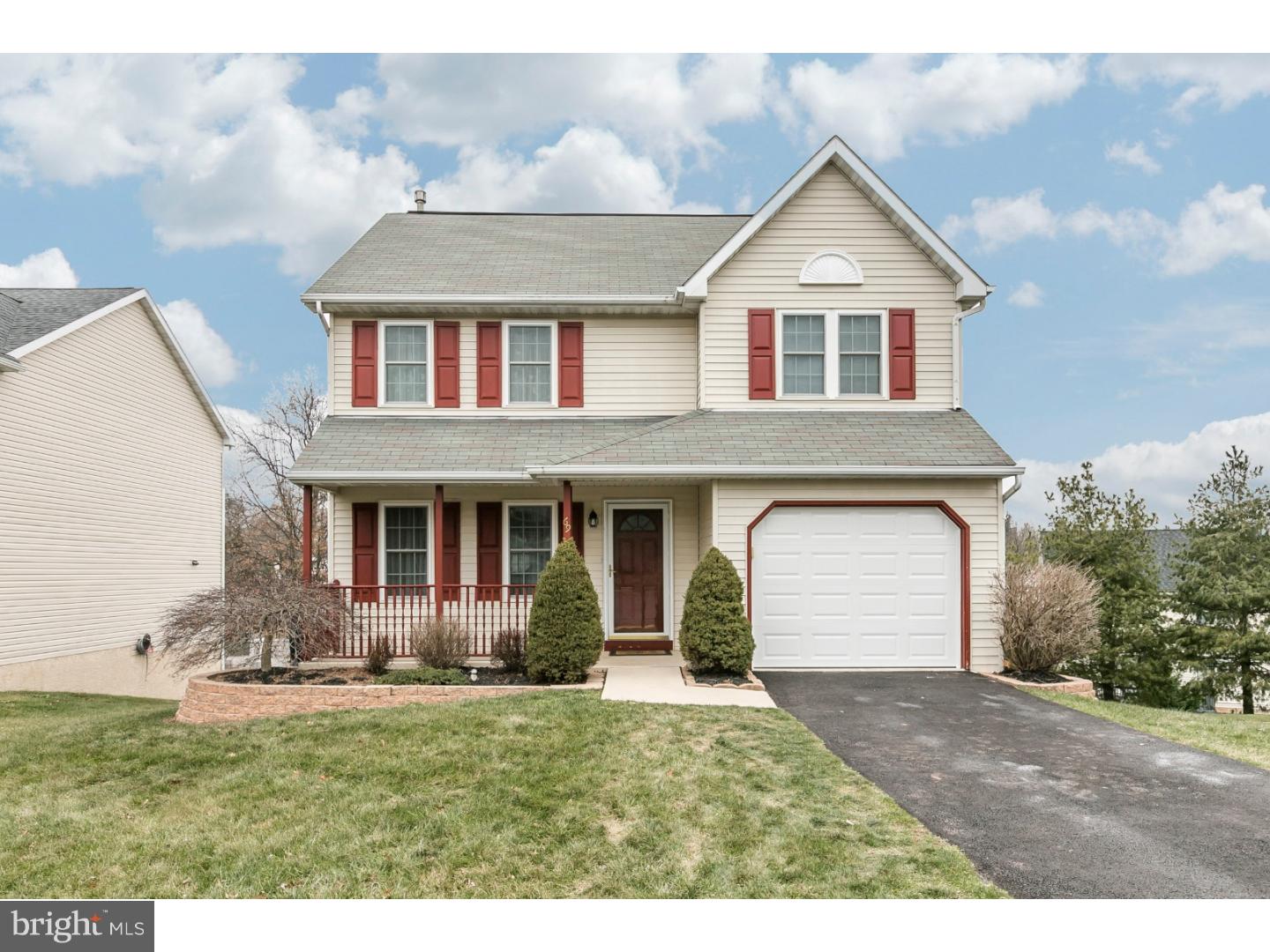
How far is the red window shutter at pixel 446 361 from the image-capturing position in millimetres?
13547

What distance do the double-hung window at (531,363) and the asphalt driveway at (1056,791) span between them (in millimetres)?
6694

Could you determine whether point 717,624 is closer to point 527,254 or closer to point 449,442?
point 449,442

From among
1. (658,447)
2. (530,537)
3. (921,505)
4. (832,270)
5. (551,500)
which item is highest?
(832,270)

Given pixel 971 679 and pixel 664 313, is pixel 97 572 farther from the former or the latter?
pixel 971 679

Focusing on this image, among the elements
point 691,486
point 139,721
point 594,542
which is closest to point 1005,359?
point 691,486

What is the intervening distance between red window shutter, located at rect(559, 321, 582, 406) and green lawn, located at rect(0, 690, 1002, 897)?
20.8ft

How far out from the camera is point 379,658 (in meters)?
10.6

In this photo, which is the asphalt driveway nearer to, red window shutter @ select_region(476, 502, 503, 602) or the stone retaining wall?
the stone retaining wall

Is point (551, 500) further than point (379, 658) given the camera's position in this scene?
Yes

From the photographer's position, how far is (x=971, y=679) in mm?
10781

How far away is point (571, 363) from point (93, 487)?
1059 centimetres

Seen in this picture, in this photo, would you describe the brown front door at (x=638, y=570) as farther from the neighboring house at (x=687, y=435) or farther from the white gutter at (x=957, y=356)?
the white gutter at (x=957, y=356)

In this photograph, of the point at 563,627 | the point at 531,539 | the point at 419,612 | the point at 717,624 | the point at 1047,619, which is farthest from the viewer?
the point at 531,539

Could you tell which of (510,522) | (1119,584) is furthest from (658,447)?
(1119,584)
